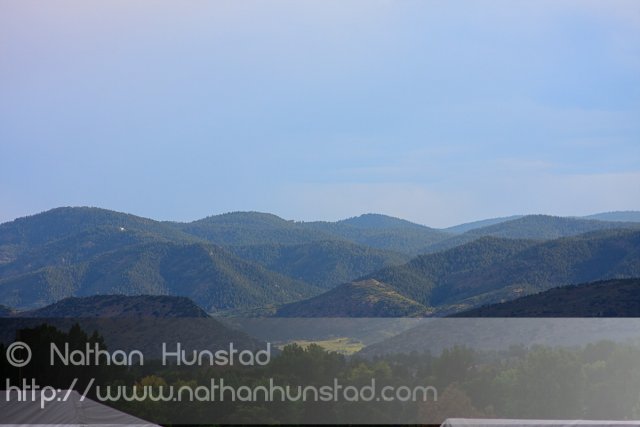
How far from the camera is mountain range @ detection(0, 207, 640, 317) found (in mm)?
98125

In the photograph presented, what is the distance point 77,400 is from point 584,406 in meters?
32.8

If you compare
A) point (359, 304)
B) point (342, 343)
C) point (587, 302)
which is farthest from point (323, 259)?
point (587, 302)

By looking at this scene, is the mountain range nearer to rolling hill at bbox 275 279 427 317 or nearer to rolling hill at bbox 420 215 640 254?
rolling hill at bbox 275 279 427 317

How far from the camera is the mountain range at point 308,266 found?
322ft

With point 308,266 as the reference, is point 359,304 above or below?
below

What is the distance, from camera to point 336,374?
41531mm

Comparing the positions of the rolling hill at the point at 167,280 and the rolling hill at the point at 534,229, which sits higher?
the rolling hill at the point at 534,229

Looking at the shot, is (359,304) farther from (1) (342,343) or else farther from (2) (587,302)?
(2) (587,302)

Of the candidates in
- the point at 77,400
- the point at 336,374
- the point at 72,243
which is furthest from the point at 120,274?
the point at 77,400

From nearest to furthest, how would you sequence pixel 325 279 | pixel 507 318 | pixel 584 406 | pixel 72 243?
pixel 584 406
pixel 507 318
pixel 325 279
pixel 72 243

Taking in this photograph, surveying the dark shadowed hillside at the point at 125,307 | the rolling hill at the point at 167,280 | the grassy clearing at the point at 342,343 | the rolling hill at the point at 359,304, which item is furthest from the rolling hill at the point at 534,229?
the dark shadowed hillside at the point at 125,307

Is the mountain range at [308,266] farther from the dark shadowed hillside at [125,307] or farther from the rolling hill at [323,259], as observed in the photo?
the dark shadowed hillside at [125,307]

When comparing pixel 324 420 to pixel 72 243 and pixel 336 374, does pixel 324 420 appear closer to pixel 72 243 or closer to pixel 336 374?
pixel 336 374

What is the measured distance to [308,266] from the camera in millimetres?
165250
